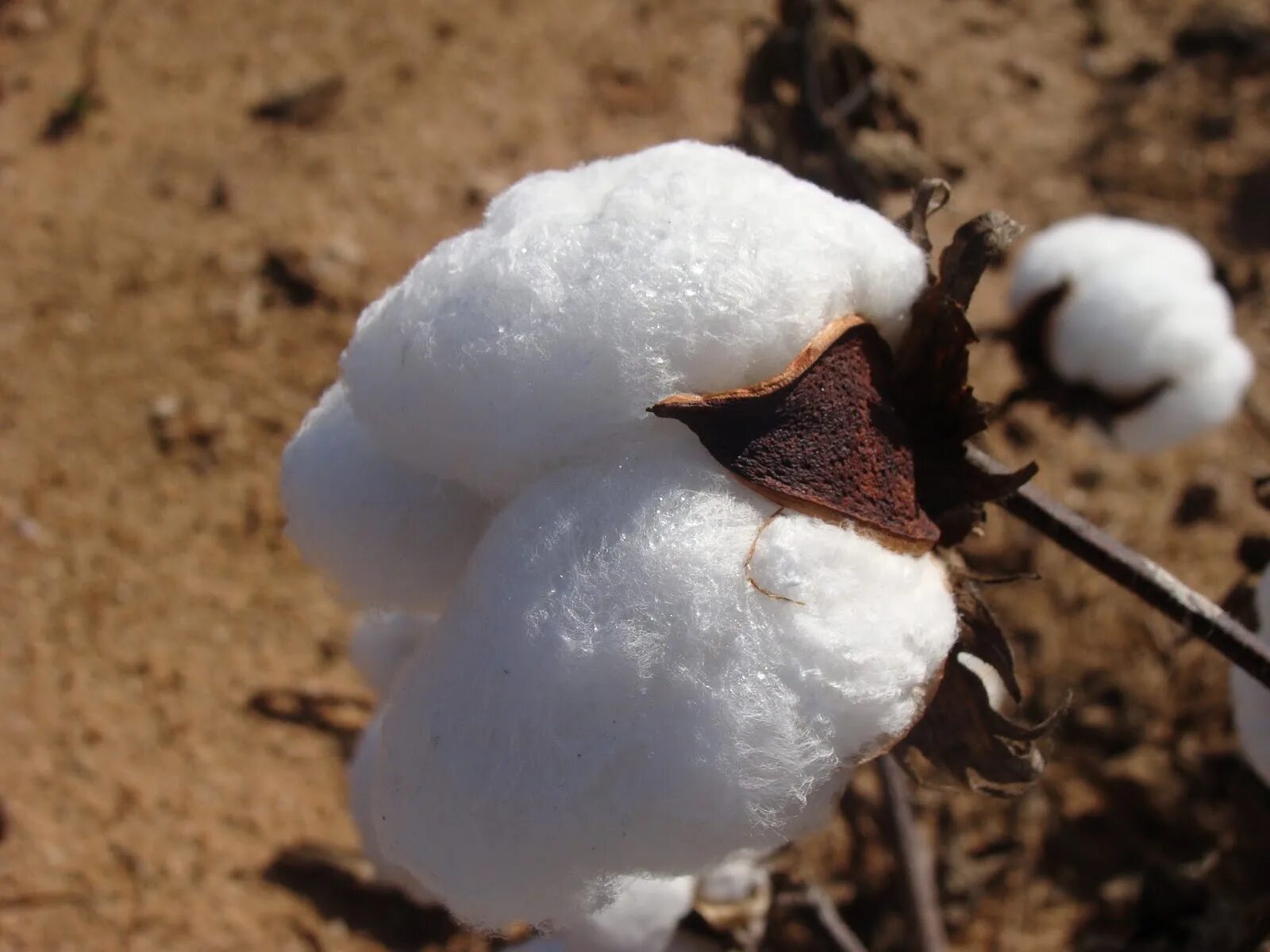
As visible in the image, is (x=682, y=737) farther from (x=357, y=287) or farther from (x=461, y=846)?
(x=357, y=287)

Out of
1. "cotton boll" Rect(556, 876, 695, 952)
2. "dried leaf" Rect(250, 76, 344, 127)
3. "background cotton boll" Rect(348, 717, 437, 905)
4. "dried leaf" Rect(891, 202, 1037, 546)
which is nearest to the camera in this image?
"dried leaf" Rect(891, 202, 1037, 546)

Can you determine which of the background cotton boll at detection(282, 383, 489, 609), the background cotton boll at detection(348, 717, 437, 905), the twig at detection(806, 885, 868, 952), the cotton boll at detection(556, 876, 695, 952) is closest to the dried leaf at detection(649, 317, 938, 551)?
the background cotton boll at detection(282, 383, 489, 609)

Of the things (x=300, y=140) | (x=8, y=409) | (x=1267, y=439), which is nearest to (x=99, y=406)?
(x=8, y=409)

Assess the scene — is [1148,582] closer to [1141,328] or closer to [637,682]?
[637,682]

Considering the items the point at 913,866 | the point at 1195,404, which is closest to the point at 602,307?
the point at 913,866

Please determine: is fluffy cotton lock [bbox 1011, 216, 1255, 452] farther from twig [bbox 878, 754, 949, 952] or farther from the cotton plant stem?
the cotton plant stem

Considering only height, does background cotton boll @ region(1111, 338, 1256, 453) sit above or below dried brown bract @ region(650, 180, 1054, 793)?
below

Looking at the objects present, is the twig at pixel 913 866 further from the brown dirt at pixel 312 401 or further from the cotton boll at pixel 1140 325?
the cotton boll at pixel 1140 325
